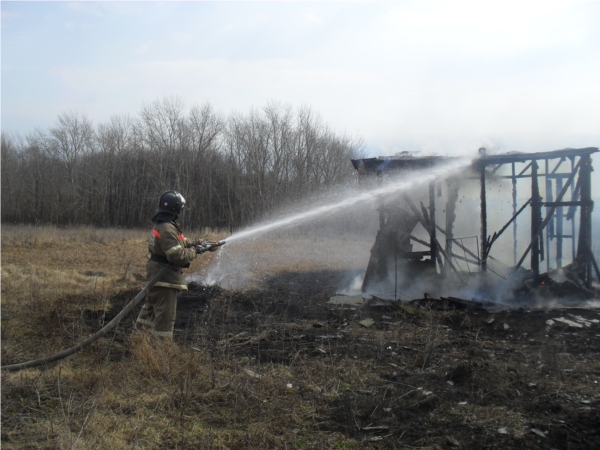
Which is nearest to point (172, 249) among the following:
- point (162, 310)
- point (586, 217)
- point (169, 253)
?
point (169, 253)

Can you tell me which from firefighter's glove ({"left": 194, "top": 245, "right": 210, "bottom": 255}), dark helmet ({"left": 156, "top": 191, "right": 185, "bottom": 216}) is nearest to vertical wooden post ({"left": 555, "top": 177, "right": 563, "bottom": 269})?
firefighter's glove ({"left": 194, "top": 245, "right": 210, "bottom": 255})

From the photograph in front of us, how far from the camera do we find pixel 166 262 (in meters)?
5.90

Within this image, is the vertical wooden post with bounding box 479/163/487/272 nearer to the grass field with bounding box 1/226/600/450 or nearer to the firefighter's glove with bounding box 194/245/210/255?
the grass field with bounding box 1/226/600/450

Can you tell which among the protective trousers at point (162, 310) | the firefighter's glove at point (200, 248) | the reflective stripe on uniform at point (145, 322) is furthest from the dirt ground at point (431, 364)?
the firefighter's glove at point (200, 248)

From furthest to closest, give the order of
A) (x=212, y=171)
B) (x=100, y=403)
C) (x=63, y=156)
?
(x=63, y=156) < (x=212, y=171) < (x=100, y=403)

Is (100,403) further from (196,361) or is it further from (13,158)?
(13,158)

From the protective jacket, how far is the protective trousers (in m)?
0.12

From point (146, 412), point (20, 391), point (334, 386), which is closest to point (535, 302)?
point (334, 386)

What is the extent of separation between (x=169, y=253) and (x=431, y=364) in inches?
139

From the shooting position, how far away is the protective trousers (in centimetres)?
569

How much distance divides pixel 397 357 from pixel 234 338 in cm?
229

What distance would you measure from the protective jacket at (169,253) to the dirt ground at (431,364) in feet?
2.63

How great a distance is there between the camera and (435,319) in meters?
7.66

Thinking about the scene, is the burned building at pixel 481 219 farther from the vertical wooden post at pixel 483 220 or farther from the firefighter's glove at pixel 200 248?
the firefighter's glove at pixel 200 248
